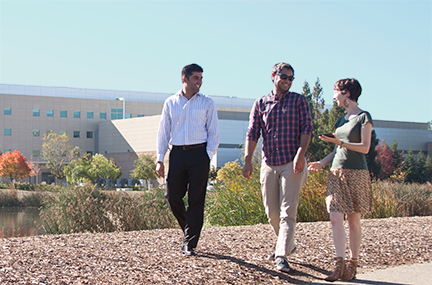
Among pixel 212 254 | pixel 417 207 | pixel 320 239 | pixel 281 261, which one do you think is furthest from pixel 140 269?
pixel 417 207

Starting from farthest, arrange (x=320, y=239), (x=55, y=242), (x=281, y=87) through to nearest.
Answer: (x=320, y=239) < (x=55, y=242) < (x=281, y=87)

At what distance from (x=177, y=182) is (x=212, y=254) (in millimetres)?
843

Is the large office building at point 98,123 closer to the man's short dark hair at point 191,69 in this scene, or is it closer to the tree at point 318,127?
the tree at point 318,127

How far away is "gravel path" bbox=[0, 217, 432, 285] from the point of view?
396 centimetres

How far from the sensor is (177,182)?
4863mm

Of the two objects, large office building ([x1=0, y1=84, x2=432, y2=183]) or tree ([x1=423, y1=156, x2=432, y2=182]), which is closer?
tree ([x1=423, y1=156, x2=432, y2=182])

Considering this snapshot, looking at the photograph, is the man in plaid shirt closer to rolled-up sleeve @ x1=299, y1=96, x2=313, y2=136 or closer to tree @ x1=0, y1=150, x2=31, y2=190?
rolled-up sleeve @ x1=299, y1=96, x2=313, y2=136

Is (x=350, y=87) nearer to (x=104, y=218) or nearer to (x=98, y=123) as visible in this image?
(x=104, y=218)

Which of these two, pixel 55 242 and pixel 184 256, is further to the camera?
pixel 55 242

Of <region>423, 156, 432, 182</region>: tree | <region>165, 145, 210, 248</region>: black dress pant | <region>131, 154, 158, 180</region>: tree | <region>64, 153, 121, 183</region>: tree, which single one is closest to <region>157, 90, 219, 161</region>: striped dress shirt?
<region>165, 145, 210, 248</region>: black dress pant

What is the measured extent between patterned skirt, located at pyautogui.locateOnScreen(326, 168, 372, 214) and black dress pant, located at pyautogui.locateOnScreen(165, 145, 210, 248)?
1323mm

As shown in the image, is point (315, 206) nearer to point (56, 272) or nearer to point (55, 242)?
point (55, 242)

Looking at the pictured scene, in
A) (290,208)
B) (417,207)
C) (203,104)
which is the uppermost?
(203,104)

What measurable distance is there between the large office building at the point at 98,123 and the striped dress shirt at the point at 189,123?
5543cm
